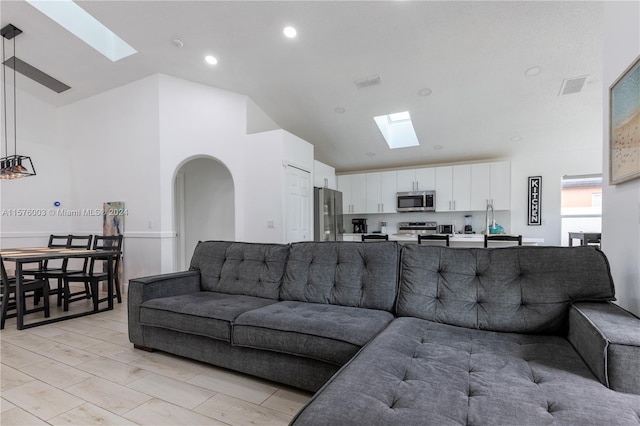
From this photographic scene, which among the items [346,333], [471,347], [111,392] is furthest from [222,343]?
[471,347]

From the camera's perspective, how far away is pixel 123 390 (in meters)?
1.97

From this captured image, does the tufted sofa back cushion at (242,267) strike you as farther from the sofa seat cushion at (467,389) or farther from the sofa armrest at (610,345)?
the sofa armrest at (610,345)

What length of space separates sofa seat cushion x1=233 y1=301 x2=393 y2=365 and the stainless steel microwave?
4695 millimetres

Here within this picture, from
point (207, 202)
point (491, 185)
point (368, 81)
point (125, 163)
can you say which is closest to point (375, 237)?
point (368, 81)

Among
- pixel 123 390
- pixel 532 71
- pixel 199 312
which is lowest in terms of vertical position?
pixel 123 390

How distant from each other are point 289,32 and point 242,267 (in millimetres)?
2654

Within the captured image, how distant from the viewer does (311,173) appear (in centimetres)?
549

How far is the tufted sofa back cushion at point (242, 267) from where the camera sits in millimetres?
2621

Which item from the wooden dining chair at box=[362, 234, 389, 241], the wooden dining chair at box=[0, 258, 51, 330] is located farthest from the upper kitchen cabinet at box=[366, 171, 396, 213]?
the wooden dining chair at box=[0, 258, 51, 330]

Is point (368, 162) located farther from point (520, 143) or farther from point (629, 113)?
point (629, 113)

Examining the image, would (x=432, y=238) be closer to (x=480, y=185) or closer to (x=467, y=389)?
(x=480, y=185)

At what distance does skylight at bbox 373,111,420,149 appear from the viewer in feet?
19.7

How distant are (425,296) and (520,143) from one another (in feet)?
16.5

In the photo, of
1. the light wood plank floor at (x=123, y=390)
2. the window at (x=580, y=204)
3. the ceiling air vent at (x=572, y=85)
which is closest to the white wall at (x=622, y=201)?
the light wood plank floor at (x=123, y=390)
